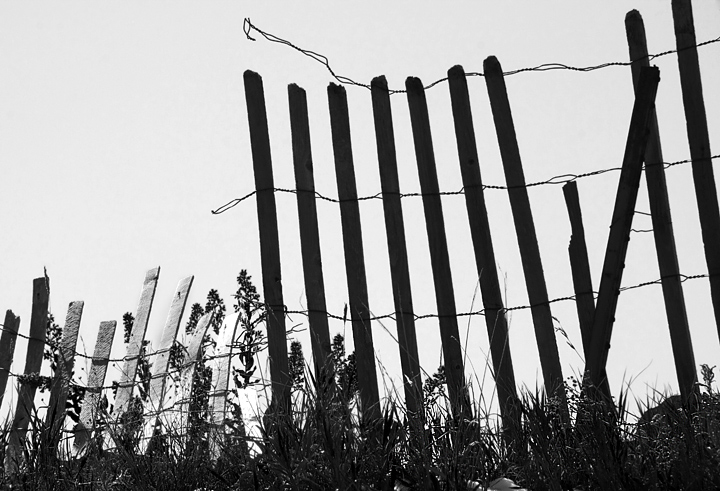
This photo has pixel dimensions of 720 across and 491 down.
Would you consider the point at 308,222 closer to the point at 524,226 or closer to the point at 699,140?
the point at 524,226

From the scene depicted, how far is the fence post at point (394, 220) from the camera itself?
11.9 feet

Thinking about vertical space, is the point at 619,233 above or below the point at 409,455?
above

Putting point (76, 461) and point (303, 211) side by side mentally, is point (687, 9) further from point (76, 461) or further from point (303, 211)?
point (76, 461)

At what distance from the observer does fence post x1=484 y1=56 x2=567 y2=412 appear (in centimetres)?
367

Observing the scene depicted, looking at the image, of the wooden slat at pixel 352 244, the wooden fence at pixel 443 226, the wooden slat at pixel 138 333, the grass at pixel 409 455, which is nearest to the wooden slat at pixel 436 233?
the wooden fence at pixel 443 226

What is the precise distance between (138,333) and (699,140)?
11.4 feet

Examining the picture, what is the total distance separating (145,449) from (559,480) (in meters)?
1.35

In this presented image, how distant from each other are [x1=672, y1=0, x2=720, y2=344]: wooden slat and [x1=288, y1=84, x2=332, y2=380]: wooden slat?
63.7 inches

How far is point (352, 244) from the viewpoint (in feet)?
12.1

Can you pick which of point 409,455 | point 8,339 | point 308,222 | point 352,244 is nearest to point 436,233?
point 352,244

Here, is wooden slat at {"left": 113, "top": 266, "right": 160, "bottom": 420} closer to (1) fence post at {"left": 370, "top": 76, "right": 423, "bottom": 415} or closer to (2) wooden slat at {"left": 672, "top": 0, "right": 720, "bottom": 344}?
(1) fence post at {"left": 370, "top": 76, "right": 423, "bottom": 415}

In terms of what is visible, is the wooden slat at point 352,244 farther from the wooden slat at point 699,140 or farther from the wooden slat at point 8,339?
the wooden slat at point 8,339

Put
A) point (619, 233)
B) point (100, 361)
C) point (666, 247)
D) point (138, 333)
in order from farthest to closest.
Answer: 1. point (138, 333)
2. point (100, 361)
3. point (666, 247)
4. point (619, 233)

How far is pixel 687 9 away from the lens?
393cm
